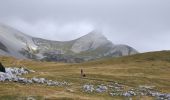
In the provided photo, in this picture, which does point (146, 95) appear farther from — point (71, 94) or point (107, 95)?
point (71, 94)

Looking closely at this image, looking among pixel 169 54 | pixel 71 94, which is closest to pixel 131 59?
pixel 169 54

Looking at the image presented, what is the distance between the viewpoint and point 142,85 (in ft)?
330

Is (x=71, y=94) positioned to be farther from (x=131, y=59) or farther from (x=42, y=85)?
(x=131, y=59)

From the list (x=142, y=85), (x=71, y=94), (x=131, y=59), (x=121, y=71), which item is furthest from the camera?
(x=131, y=59)

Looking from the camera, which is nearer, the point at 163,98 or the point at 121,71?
the point at 163,98

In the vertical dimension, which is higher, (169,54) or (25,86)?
(169,54)

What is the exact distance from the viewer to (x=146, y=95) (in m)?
83.4

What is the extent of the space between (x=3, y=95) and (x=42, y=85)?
14671 mm

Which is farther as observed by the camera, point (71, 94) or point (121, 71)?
point (121, 71)

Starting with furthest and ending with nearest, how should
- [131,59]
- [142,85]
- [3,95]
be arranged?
[131,59]
[142,85]
[3,95]

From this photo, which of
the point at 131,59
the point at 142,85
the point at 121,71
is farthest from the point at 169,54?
the point at 142,85

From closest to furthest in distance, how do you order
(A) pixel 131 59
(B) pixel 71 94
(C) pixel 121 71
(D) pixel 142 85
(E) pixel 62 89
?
(B) pixel 71 94, (E) pixel 62 89, (D) pixel 142 85, (C) pixel 121 71, (A) pixel 131 59

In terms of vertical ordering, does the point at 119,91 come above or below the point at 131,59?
below

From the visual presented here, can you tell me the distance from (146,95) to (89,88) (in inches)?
487
